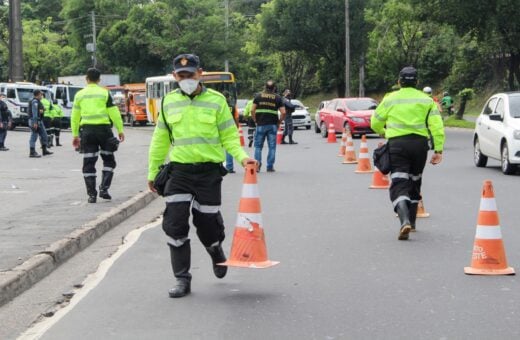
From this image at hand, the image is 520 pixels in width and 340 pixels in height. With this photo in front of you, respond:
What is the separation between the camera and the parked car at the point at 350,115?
110 feet

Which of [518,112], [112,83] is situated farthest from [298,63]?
[518,112]

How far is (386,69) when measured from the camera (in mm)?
65250

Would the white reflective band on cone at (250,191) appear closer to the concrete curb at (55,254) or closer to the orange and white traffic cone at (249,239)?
the orange and white traffic cone at (249,239)

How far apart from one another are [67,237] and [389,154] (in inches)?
140

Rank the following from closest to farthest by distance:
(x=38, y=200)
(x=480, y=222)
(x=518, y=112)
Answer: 1. (x=480, y=222)
2. (x=38, y=200)
3. (x=518, y=112)

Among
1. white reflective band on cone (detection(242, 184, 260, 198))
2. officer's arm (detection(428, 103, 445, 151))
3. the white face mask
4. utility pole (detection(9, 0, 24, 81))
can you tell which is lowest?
white reflective band on cone (detection(242, 184, 260, 198))

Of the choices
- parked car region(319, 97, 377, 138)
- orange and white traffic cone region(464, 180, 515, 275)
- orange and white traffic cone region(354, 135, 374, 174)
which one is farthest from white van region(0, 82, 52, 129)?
orange and white traffic cone region(464, 180, 515, 275)

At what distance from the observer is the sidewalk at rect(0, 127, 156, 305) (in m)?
8.65

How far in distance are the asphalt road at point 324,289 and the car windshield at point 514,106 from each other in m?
5.93

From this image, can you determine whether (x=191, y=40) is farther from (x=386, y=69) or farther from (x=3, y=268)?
(x=3, y=268)

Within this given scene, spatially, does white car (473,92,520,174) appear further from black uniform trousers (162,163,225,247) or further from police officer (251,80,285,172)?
black uniform trousers (162,163,225,247)

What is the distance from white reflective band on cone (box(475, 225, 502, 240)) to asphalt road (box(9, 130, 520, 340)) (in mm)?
362

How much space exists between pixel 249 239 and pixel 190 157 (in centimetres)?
79

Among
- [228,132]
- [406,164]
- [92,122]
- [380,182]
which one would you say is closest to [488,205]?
[406,164]
